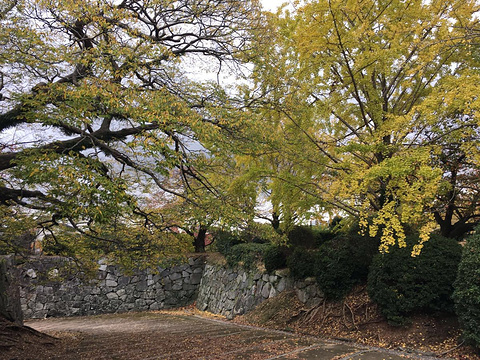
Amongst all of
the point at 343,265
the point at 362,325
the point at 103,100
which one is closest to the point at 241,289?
the point at 343,265

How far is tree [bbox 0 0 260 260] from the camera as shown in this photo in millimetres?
4180

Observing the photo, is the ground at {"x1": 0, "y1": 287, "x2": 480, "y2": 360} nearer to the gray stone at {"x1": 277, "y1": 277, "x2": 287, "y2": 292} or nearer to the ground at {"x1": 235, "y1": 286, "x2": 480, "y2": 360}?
the ground at {"x1": 235, "y1": 286, "x2": 480, "y2": 360}

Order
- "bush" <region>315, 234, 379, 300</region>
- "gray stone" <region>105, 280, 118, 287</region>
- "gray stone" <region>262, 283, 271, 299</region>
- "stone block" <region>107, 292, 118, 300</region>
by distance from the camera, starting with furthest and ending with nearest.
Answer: "gray stone" <region>105, 280, 118, 287</region> → "stone block" <region>107, 292, 118, 300</region> → "gray stone" <region>262, 283, 271, 299</region> → "bush" <region>315, 234, 379, 300</region>

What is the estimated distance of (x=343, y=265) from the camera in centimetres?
707

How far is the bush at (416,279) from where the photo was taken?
539 cm

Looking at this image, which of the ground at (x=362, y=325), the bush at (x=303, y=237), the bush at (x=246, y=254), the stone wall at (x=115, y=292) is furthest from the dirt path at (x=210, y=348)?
the stone wall at (x=115, y=292)

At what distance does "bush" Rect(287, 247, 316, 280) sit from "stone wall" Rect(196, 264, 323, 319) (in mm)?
179

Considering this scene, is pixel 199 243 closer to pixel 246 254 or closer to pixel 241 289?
pixel 246 254

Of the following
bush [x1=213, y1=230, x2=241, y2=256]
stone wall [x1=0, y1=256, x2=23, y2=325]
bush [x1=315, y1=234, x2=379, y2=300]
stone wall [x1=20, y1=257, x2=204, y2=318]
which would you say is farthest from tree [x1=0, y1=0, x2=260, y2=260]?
stone wall [x1=20, y1=257, x2=204, y2=318]

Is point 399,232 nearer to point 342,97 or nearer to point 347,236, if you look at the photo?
point 347,236

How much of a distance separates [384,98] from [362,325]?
4.61 m

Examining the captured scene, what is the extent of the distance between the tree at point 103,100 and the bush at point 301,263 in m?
3.24

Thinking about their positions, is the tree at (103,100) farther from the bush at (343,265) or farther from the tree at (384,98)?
the bush at (343,265)

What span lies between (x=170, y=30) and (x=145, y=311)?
36.4 ft
